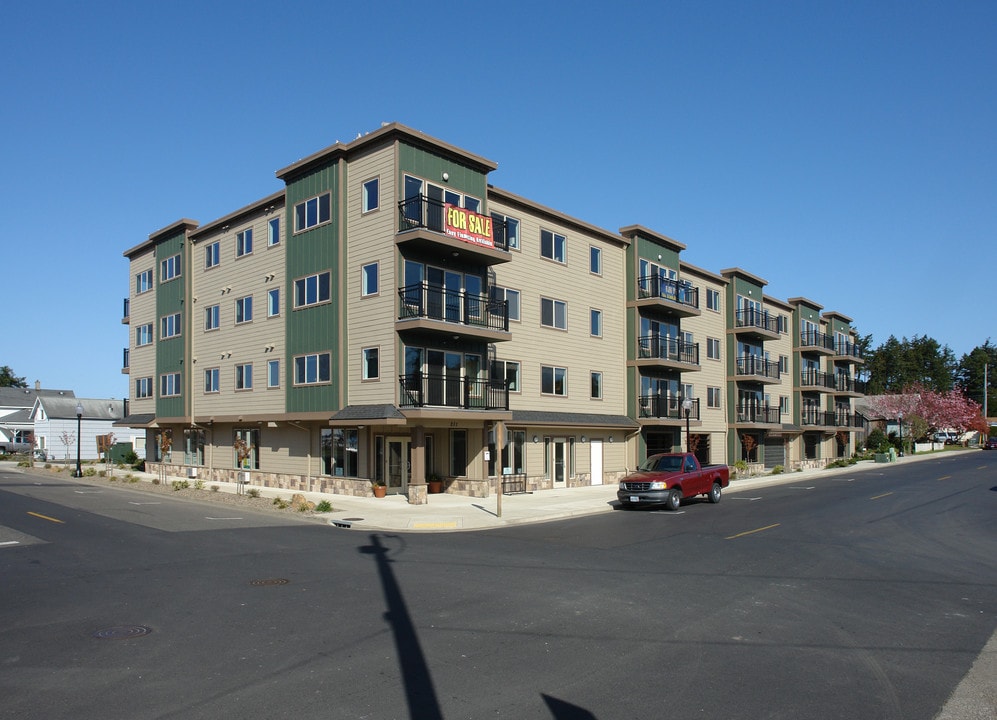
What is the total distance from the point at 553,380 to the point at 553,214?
747 cm

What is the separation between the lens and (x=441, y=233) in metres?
27.1

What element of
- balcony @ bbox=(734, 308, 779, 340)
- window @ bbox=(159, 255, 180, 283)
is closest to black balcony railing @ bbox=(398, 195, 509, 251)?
window @ bbox=(159, 255, 180, 283)

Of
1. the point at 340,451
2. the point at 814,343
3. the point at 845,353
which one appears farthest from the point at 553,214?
the point at 845,353

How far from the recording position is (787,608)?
1062 cm

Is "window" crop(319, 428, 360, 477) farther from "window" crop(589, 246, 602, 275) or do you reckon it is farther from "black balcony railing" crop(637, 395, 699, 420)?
"black balcony railing" crop(637, 395, 699, 420)

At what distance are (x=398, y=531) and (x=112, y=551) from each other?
6891 mm

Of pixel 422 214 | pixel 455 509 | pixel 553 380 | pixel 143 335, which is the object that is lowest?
pixel 455 509

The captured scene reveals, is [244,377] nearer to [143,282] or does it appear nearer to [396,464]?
[396,464]

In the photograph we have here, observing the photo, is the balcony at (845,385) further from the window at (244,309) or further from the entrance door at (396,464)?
the window at (244,309)

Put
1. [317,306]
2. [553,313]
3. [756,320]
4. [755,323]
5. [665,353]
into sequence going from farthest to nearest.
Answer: [756,320], [755,323], [665,353], [553,313], [317,306]

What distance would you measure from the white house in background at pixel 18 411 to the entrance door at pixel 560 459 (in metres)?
53.1

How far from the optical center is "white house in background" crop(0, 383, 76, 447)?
74625 millimetres

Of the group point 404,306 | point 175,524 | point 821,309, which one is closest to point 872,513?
point 404,306

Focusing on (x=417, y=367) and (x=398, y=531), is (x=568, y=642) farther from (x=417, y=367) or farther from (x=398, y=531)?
(x=417, y=367)
